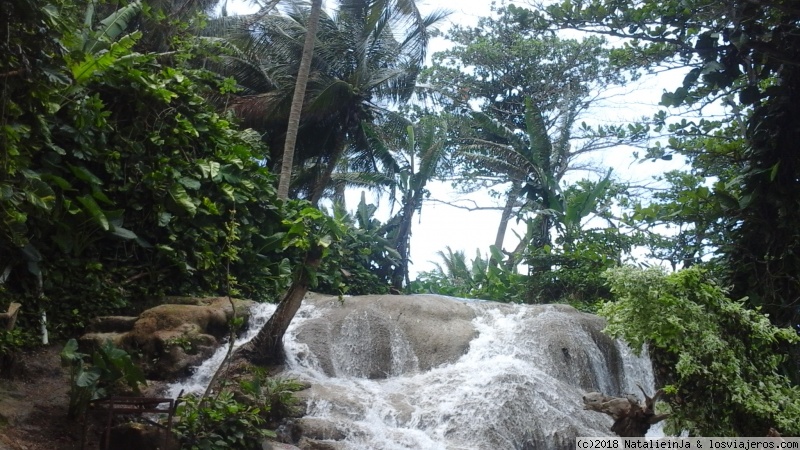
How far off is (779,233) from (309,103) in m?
11.6

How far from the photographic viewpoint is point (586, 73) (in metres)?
22.1

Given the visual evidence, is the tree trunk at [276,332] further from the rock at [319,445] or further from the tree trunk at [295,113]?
the tree trunk at [295,113]

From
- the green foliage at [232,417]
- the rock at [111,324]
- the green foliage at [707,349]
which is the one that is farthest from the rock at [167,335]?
the green foliage at [707,349]

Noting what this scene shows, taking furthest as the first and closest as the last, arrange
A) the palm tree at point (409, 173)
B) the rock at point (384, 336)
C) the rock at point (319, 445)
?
the palm tree at point (409, 173), the rock at point (384, 336), the rock at point (319, 445)

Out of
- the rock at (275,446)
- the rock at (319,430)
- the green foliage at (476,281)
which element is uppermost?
the green foliage at (476,281)

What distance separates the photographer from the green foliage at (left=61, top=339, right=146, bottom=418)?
247 inches

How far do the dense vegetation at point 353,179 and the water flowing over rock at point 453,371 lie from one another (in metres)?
1.26

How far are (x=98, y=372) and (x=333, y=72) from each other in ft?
41.2

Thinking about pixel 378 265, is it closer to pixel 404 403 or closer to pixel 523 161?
pixel 523 161

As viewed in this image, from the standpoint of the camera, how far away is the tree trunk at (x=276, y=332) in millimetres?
8289

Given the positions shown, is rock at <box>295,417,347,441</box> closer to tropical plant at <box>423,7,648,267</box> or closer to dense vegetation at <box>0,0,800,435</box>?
dense vegetation at <box>0,0,800,435</box>

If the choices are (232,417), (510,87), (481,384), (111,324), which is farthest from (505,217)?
(232,417)

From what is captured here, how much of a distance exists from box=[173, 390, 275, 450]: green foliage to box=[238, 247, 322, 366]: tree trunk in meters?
1.94

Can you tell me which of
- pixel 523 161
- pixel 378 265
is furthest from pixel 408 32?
pixel 378 265
